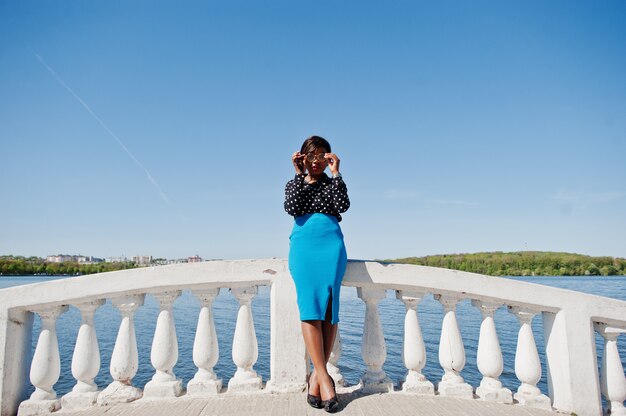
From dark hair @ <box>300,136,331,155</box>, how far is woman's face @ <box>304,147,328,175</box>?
0.09 feet

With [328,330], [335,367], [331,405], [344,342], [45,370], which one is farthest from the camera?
[344,342]

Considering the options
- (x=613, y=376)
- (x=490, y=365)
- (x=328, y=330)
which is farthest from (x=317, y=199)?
(x=613, y=376)

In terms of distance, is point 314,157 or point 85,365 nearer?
point 85,365

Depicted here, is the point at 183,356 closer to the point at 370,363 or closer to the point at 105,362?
the point at 105,362


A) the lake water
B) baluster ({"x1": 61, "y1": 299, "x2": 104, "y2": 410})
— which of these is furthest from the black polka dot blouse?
the lake water

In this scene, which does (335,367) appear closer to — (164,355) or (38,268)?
(164,355)

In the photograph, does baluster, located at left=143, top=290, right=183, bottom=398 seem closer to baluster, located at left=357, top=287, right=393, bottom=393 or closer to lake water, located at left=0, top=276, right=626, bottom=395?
baluster, located at left=357, top=287, right=393, bottom=393

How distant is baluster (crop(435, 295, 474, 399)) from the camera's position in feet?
9.60

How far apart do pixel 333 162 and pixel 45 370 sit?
2.84 metres

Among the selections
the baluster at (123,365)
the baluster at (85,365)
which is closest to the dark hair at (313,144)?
the baluster at (123,365)

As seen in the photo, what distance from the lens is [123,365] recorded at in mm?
2820

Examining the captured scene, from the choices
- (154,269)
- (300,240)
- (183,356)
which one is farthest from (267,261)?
(183,356)

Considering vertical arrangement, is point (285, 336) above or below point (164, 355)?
above

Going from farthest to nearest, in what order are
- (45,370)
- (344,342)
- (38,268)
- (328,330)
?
(38,268) < (344,342) < (328,330) < (45,370)
